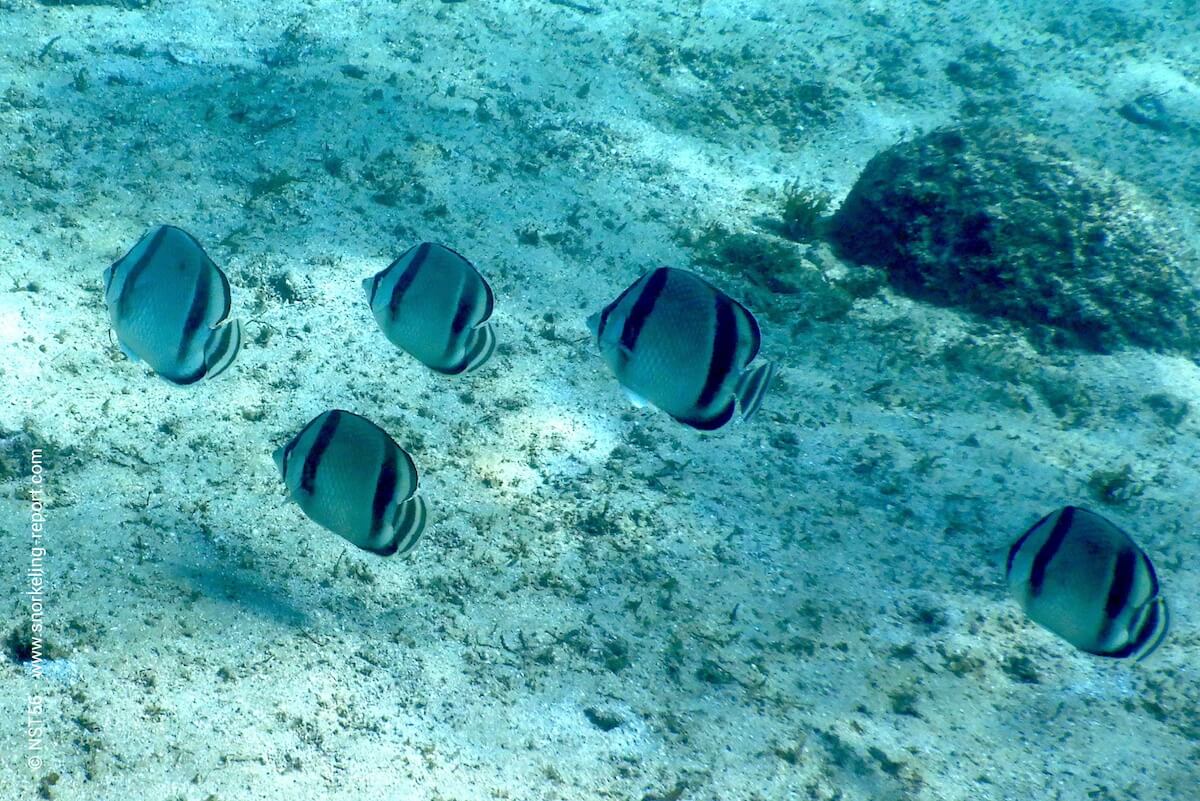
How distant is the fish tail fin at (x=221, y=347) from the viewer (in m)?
2.62

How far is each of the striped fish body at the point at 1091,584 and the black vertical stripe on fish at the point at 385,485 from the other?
8.10ft

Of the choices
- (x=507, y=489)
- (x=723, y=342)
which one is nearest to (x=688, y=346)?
(x=723, y=342)

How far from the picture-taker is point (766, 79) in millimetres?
10203

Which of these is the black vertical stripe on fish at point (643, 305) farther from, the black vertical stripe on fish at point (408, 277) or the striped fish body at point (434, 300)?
the black vertical stripe on fish at point (408, 277)

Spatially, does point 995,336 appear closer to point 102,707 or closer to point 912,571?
point 912,571

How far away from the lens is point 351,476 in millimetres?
2451

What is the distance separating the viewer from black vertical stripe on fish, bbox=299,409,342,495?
96.7 inches

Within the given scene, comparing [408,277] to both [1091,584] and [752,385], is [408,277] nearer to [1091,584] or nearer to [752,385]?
[752,385]

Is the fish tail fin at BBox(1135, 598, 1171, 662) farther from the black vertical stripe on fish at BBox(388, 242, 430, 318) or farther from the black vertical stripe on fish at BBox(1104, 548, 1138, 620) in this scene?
the black vertical stripe on fish at BBox(388, 242, 430, 318)

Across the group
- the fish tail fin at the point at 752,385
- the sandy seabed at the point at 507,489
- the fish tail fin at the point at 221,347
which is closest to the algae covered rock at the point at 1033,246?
the sandy seabed at the point at 507,489

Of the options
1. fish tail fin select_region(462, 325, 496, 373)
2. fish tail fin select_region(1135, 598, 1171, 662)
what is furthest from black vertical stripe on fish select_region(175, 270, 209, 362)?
fish tail fin select_region(1135, 598, 1171, 662)

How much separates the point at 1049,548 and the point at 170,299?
Answer: 11.3 ft

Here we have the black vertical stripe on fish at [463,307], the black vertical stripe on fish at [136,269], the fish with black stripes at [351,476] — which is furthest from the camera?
the black vertical stripe on fish at [463,307]

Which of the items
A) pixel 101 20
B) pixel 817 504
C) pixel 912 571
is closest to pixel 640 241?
pixel 817 504
